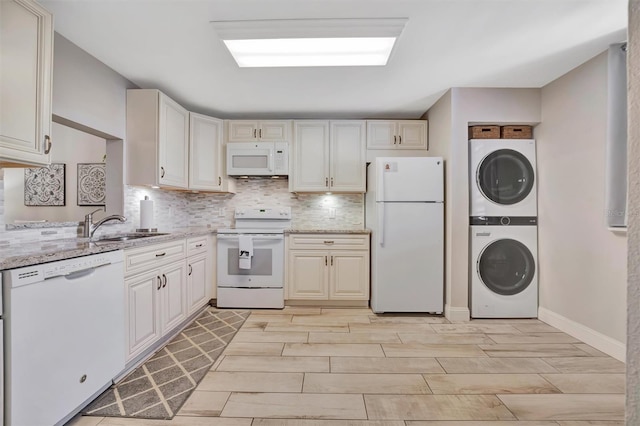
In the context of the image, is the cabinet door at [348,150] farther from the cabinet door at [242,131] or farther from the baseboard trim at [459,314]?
the baseboard trim at [459,314]

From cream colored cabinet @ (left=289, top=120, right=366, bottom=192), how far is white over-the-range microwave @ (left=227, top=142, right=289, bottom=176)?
0.15 m

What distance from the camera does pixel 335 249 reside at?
10.7 ft

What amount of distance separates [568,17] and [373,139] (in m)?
1.96

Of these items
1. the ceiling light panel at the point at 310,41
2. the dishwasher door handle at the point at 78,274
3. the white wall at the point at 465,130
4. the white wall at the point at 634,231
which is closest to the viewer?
the white wall at the point at 634,231

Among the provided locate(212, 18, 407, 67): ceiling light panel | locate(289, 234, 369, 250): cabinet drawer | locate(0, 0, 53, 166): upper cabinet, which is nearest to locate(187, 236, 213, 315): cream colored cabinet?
locate(289, 234, 369, 250): cabinet drawer

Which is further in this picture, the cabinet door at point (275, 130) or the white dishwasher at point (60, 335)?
the cabinet door at point (275, 130)

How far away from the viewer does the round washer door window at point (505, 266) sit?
113 inches

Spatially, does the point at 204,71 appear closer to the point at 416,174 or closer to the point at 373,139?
the point at 373,139

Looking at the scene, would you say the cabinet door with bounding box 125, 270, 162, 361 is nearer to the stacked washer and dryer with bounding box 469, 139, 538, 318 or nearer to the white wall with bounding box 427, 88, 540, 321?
the white wall with bounding box 427, 88, 540, 321

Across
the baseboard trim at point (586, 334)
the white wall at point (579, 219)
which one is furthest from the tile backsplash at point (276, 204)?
the baseboard trim at point (586, 334)

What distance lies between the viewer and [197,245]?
9.57 ft

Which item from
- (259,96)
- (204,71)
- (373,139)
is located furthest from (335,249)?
(204,71)

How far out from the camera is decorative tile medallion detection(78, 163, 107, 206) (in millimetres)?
2564

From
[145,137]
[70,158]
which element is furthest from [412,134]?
[70,158]
